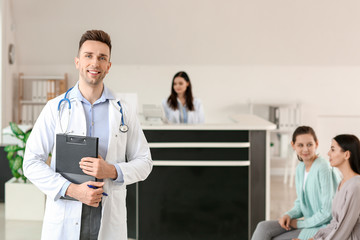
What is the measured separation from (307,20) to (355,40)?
0.75 meters

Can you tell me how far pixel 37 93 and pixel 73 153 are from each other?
5.35 metres

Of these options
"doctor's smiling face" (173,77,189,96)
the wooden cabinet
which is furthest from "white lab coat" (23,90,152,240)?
the wooden cabinet

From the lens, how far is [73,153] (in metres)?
1.62

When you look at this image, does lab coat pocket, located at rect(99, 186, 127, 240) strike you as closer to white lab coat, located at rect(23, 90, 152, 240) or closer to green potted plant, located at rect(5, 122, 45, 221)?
white lab coat, located at rect(23, 90, 152, 240)

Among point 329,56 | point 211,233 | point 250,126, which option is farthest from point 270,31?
point 211,233

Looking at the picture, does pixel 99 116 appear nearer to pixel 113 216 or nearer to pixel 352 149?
pixel 113 216

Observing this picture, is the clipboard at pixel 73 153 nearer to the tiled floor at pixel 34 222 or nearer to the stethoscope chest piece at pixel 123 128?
the stethoscope chest piece at pixel 123 128

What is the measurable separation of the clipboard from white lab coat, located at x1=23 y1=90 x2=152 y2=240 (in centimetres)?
4

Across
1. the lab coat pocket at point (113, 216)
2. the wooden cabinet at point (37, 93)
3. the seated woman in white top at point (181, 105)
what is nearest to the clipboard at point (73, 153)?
the lab coat pocket at point (113, 216)

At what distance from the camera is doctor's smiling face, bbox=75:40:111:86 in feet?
5.38

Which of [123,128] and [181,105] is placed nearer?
[123,128]

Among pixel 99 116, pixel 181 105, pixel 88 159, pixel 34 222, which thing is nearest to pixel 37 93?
pixel 181 105

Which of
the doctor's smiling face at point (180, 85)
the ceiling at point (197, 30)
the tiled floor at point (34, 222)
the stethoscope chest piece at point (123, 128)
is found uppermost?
the ceiling at point (197, 30)

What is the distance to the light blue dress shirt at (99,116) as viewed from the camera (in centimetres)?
168
